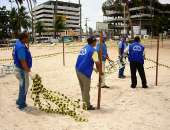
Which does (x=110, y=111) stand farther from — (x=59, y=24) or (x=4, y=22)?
(x=59, y=24)

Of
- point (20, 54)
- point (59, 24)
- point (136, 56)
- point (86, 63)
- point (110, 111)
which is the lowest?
point (110, 111)

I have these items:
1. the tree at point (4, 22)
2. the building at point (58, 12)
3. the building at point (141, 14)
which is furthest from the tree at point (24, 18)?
the building at point (58, 12)

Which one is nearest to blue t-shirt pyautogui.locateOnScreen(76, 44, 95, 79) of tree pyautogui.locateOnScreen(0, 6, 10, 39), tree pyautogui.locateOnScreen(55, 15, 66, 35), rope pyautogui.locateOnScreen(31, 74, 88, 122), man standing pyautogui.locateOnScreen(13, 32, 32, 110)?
rope pyautogui.locateOnScreen(31, 74, 88, 122)

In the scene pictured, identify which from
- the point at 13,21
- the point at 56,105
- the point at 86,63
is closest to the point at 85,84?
the point at 86,63

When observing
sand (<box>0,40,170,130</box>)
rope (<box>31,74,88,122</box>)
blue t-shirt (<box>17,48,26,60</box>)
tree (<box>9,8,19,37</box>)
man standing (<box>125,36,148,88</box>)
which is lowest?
sand (<box>0,40,170,130</box>)

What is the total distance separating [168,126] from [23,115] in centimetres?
315

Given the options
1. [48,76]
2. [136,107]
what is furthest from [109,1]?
[136,107]

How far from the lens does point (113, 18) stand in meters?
122

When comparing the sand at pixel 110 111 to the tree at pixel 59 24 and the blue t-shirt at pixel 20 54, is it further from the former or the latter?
the tree at pixel 59 24

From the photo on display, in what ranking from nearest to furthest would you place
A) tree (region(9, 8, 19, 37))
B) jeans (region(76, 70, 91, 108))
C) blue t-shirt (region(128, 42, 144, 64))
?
jeans (region(76, 70, 91, 108)) → blue t-shirt (region(128, 42, 144, 64)) → tree (region(9, 8, 19, 37))

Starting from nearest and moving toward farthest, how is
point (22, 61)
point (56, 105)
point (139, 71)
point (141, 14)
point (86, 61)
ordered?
point (22, 61) < point (86, 61) < point (56, 105) < point (139, 71) < point (141, 14)

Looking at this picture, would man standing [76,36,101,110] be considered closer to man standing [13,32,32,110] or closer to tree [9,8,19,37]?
man standing [13,32,32,110]

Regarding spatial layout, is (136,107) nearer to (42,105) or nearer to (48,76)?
(42,105)

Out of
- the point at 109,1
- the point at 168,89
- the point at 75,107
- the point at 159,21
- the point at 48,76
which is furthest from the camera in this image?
the point at 109,1
